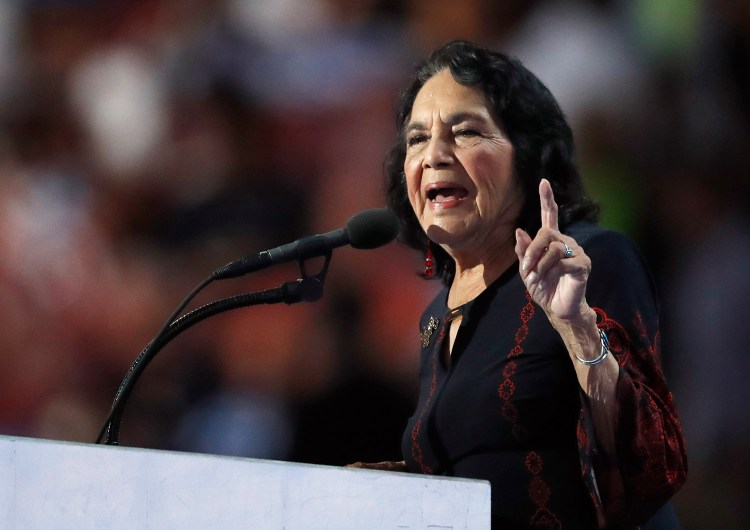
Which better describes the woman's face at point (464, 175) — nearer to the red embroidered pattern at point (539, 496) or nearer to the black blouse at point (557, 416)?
the black blouse at point (557, 416)

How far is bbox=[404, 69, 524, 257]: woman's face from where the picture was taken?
117 cm

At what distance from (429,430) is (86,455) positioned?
0.55 meters

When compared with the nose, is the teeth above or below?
below

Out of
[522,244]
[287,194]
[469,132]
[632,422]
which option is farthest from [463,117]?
[287,194]

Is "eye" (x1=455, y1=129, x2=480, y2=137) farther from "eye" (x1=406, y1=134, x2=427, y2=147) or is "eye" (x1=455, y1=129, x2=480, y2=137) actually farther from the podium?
the podium

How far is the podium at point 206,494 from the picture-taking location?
0.60m

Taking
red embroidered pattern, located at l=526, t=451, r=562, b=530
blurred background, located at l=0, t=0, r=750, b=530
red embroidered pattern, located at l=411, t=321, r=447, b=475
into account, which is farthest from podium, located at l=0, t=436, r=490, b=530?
blurred background, located at l=0, t=0, r=750, b=530

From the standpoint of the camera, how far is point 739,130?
5.35ft

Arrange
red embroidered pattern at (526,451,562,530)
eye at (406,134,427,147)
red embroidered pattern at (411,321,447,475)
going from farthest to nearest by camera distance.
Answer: eye at (406,134,427,147)
red embroidered pattern at (411,321,447,475)
red embroidered pattern at (526,451,562,530)

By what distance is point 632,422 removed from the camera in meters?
0.92

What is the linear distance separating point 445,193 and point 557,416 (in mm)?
348

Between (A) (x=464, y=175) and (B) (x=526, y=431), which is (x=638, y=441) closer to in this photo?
(B) (x=526, y=431)

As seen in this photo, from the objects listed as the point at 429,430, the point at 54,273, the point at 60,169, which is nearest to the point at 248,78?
the point at 60,169

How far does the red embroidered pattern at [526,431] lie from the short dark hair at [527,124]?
18 centimetres
